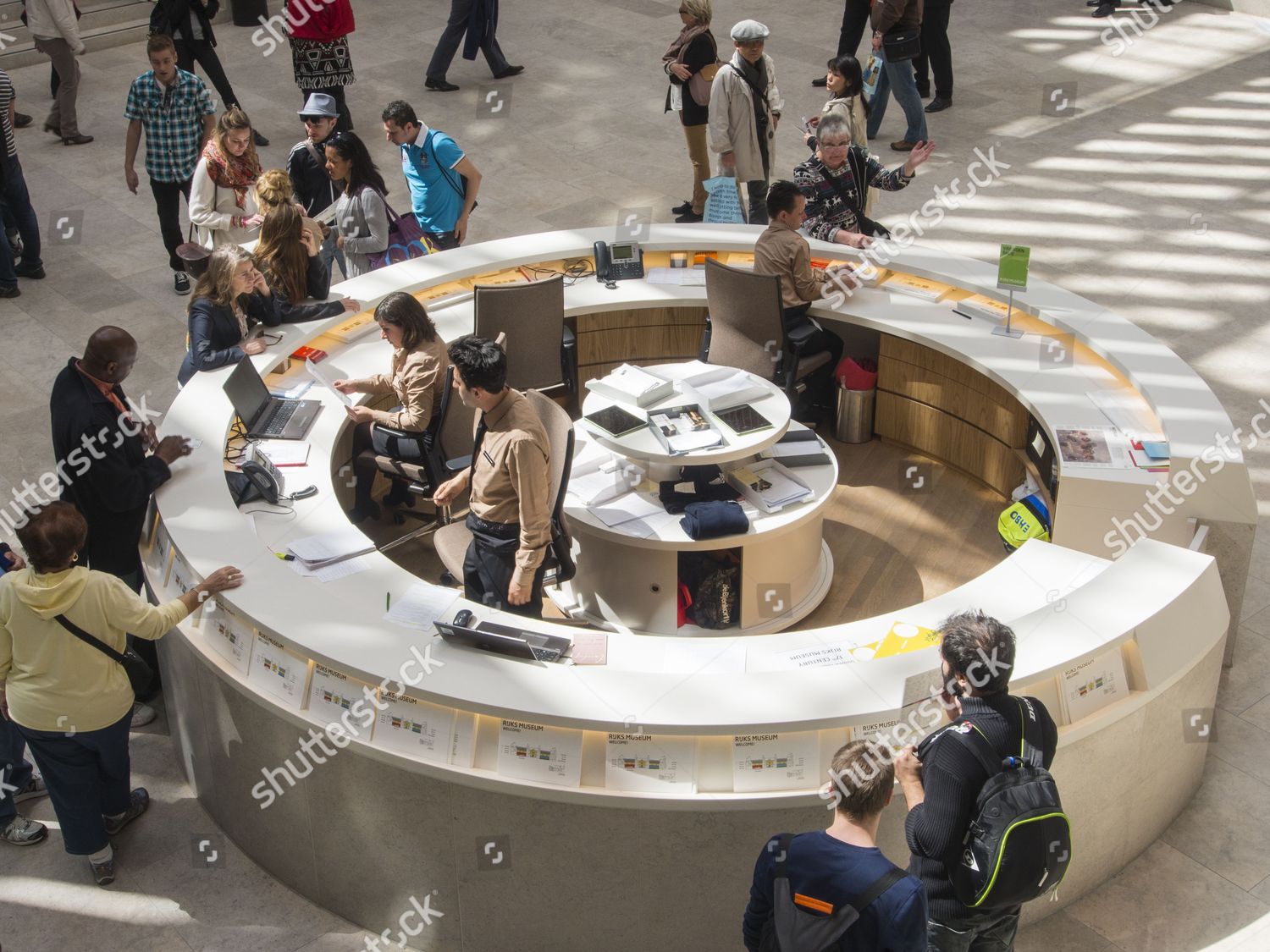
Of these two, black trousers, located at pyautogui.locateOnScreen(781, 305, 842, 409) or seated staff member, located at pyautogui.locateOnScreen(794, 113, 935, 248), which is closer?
black trousers, located at pyautogui.locateOnScreen(781, 305, 842, 409)

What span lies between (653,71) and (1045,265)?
5.04m

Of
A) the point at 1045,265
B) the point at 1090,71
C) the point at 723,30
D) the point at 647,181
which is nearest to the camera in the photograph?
the point at 1045,265

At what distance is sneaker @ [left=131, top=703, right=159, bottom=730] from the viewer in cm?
559

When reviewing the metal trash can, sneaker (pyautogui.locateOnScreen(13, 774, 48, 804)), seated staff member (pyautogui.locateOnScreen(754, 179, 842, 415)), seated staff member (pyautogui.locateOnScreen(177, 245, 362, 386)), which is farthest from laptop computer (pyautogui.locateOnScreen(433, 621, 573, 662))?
the metal trash can

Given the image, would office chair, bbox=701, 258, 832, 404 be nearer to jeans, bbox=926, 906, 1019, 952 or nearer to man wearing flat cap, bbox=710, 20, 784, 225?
man wearing flat cap, bbox=710, 20, 784, 225

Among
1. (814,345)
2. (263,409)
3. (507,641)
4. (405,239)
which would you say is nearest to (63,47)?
(405,239)

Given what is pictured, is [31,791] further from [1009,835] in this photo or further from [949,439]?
[949,439]

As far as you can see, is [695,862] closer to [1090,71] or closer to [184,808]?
[184,808]

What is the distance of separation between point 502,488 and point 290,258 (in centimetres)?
235

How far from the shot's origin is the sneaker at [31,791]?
5.21 meters

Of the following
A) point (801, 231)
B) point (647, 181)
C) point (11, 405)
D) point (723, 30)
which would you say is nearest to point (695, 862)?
point (801, 231)

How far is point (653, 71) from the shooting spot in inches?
504

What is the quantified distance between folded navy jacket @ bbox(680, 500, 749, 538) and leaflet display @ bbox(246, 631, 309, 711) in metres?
1.74

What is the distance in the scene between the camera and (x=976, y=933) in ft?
12.2
